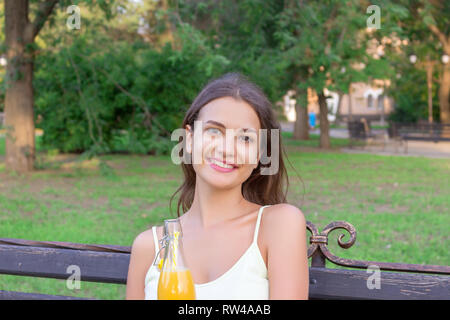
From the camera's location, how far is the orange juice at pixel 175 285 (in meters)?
1.64

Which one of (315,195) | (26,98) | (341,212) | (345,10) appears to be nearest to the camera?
(341,212)

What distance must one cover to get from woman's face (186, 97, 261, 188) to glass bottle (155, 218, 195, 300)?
13.9 inches

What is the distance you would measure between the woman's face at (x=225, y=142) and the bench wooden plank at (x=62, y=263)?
0.70 m

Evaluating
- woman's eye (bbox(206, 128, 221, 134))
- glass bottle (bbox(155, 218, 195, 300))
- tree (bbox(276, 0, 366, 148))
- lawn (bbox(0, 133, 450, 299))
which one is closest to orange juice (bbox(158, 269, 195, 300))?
→ glass bottle (bbox(155, 218, 195, 300))

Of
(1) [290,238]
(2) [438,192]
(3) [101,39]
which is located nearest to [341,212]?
(2) [438,192]

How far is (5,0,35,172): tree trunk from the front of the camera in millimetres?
11648

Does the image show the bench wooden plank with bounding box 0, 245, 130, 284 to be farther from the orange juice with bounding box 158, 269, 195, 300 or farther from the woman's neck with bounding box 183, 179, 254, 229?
the orange juice with bounding box 158, 269, 195, 300

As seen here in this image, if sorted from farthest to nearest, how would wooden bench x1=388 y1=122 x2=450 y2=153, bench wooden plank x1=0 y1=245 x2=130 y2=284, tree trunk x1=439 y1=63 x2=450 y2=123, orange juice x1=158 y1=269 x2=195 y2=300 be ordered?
tree trunk x1=439 y1=63 x2=450 y2=123 < wooden bench x1=388 y1=122 x2=450 y2=153 < bench wooden plank x1=0 y1=245 x2=130 y2=284 < orange juice x1=158 y1=269 x2=195 y2=300

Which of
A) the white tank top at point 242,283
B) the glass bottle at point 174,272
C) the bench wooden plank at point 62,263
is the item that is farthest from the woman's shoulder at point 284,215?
the bench wooden plank at point 62,263

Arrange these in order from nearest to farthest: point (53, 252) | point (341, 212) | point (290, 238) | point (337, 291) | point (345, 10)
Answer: point (290, 238) < point (337, 291) < point (53, 252) < point (341, 212) < point (345, 10)

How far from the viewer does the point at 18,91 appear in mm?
11945

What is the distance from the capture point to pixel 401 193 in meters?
9.26

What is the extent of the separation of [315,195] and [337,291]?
7.01 meters

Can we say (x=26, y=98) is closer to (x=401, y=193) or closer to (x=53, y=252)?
(x=401, y=193)
